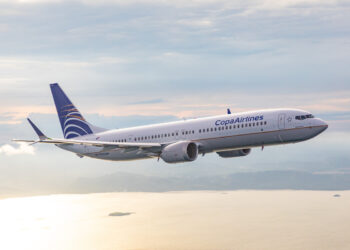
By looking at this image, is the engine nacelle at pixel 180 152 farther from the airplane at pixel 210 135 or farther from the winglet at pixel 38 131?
the winglet at pixel 38 131

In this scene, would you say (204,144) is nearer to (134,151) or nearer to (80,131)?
(134,151)

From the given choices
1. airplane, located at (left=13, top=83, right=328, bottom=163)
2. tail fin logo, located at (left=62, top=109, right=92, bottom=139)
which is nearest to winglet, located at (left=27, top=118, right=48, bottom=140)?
airplane, located at (left=13, top=83, right=328, bottom=163)

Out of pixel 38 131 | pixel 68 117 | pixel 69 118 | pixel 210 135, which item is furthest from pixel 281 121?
pixel 68 117

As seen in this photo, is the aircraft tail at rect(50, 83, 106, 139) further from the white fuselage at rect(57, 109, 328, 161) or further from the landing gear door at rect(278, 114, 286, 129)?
the landing gear door at rect(278, 114, 286, 129)

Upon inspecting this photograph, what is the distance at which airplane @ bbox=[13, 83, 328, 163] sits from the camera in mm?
A: 61344

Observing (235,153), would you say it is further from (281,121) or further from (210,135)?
(281,121)

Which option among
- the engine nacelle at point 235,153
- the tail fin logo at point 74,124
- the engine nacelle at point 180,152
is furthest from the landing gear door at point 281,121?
the tail fin logo at point 74,124

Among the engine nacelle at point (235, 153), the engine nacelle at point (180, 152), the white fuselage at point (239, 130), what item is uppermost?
the white fuselage at point (239, 130)

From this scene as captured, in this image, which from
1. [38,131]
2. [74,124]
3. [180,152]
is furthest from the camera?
[74,124]

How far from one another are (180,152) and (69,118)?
1139 inches

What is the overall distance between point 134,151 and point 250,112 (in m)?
19.5

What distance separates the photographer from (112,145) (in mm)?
71188

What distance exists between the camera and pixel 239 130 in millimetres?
63375

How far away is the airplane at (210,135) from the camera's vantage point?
61344 millimetres
